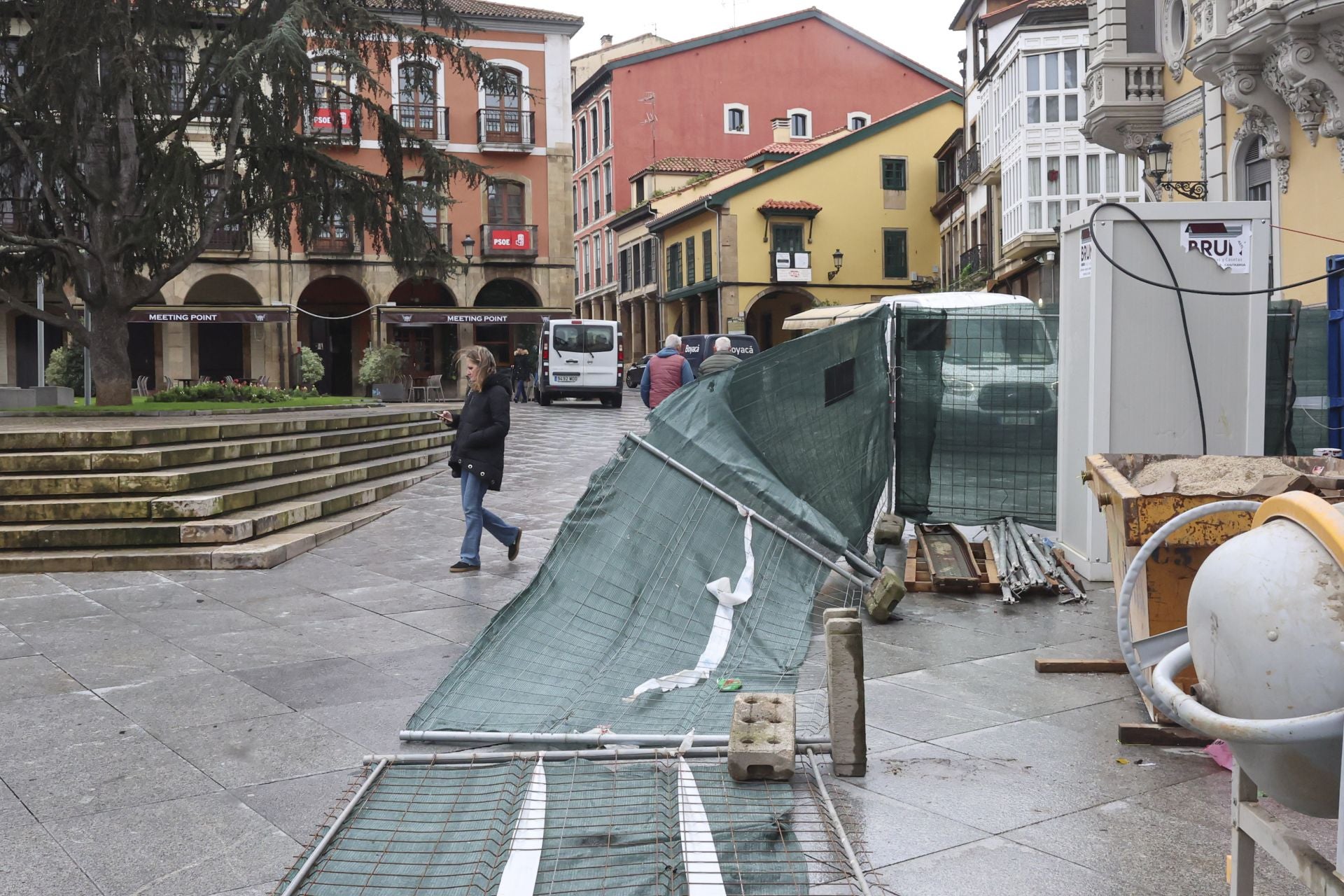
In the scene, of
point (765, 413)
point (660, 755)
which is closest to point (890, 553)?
A: point (765, 413)

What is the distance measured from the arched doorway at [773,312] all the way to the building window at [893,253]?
328cm

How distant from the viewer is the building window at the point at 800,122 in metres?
58.3

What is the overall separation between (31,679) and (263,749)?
1848 millimetres

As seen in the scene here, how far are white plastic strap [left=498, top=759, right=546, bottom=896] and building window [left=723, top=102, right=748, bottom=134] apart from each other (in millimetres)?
57433

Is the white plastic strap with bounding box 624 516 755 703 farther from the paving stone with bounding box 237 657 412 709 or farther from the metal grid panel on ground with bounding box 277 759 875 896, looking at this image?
the paving stone with bounding box 237 657 412 709

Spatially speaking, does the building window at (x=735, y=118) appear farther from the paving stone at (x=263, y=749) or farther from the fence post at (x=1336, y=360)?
the paving stone at (x=263, y=749)

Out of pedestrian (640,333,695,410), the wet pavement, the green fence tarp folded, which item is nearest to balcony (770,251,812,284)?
pedestrian (640,333,695,410)

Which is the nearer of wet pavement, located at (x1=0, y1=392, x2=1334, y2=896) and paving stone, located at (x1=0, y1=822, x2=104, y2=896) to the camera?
paving stone, located at (x1=0, y1=822, x2=104, y2=896)

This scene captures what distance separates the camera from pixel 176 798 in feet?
14.2

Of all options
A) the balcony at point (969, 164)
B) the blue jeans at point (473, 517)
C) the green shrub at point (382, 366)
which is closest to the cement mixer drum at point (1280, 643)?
the blue jeans at point (473, 517)

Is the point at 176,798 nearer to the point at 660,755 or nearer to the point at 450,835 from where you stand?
the point at 450,835

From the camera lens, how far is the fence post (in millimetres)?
9586

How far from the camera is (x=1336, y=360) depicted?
9633 millimetres

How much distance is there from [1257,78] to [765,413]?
12680 mm
